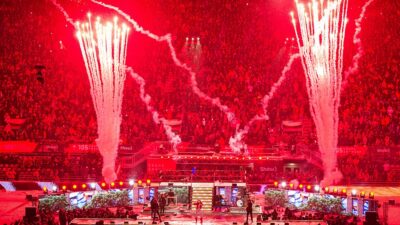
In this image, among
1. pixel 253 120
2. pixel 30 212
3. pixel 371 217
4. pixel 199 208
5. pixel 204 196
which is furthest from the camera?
pixel 253 120

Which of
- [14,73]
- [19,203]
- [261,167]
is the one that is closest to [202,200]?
[261,167]

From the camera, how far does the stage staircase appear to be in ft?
107

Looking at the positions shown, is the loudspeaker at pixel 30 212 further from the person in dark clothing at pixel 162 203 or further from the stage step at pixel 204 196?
the stage step at pixel 204 196

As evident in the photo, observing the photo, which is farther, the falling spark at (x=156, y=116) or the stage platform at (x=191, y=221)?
the falling spark at (x=156, y=116)

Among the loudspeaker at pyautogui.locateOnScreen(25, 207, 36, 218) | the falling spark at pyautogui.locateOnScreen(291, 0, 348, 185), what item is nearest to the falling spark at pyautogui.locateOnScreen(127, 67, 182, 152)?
the falling spark at pyautogui.locateOnScreen(291, 0, 348, 185)

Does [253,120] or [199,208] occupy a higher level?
[253,120]

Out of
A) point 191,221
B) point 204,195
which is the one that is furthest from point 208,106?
point 191,221

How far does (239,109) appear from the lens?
1774 inches

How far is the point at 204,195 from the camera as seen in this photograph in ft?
109

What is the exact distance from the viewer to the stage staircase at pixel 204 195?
1282 inches

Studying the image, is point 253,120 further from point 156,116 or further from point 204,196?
point 204,196

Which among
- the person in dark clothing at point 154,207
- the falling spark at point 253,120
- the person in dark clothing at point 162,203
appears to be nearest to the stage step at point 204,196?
the person in dark clothing at point 162,203

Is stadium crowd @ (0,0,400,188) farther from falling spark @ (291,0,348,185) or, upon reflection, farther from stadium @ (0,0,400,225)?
falling spark @ (291,0,348,185)

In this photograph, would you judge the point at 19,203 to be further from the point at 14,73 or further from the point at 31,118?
the point at 14,73
